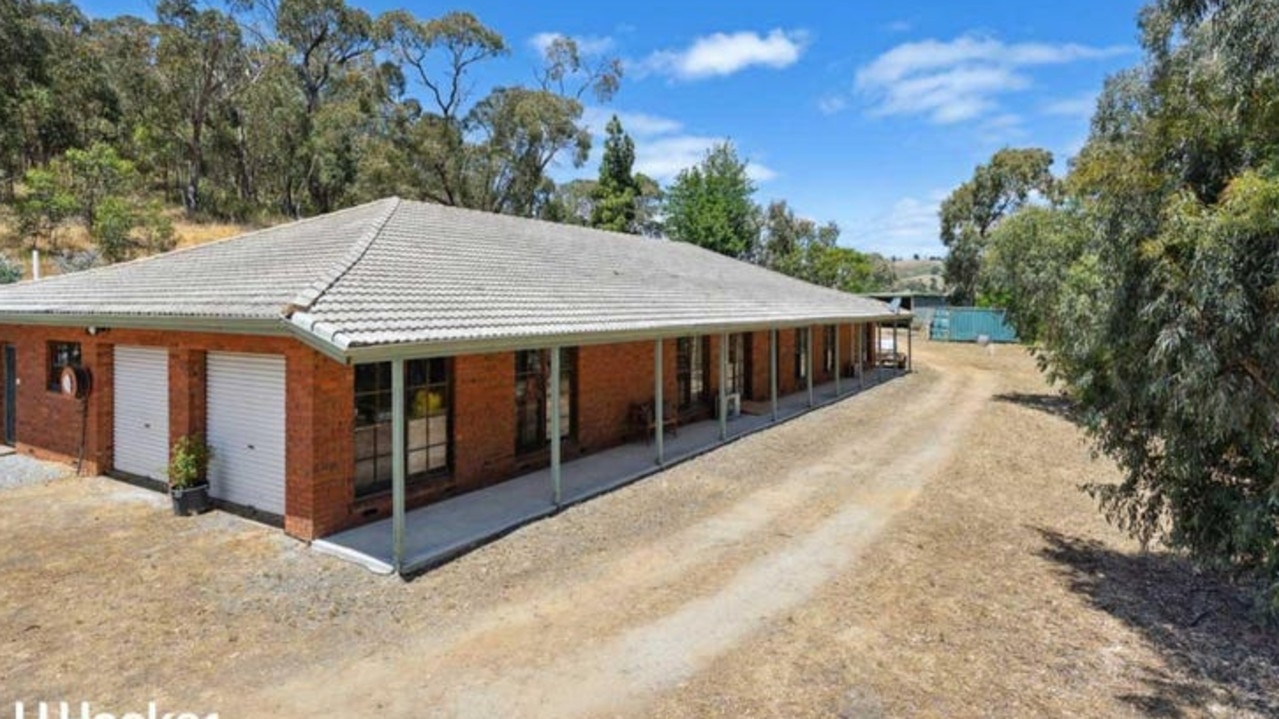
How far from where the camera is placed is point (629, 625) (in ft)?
18.9

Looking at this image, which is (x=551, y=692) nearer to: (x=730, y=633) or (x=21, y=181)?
(x=730, y=633)

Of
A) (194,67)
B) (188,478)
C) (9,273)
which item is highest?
(194,67)

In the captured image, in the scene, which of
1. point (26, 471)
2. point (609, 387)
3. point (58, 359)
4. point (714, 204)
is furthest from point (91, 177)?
point (714, 204)

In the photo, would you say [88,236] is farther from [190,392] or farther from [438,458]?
[438,458]

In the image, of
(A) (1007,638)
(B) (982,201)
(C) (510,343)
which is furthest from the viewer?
(B) (982,201)

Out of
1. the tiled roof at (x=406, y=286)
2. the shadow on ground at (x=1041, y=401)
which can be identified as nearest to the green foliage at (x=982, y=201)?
the shadow on ground at (x=1041, y=401)

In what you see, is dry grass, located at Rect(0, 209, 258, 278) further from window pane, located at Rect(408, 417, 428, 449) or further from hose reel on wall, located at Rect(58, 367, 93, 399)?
window pane, located at Rect(408, 417, 428, 449)

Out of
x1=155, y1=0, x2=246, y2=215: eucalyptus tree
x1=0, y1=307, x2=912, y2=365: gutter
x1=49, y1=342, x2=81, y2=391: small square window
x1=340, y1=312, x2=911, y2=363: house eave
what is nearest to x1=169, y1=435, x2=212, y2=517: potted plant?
x1=0, y1=307, x2=912, y2=365: gutter

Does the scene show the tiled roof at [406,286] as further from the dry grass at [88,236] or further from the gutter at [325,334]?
the dry grass at [88,236]

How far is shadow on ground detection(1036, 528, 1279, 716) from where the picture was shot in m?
4.77

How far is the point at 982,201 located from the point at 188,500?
175 feet

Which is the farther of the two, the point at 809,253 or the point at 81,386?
the point at 809,253

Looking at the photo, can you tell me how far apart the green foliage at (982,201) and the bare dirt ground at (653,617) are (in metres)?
43.4

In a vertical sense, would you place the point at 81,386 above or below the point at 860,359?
below
